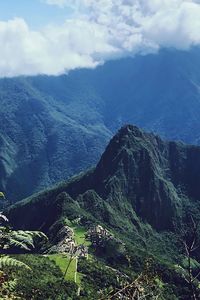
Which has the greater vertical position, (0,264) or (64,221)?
(0,264)

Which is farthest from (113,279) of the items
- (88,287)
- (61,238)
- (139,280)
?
(139,280)

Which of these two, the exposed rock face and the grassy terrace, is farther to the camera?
the exposed rock face

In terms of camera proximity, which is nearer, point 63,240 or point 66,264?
point 66,264

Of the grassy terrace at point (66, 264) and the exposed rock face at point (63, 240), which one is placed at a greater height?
the exposed rock face at point (63, 240)

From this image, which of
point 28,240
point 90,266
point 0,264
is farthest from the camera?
point 90,266

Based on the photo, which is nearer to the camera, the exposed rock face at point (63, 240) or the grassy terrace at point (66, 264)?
the grassy terrace at point (66, 264)

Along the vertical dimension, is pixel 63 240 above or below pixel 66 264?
above

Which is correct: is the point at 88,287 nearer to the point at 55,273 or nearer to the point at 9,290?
the point at 55,273

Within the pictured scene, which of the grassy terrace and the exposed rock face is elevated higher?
the exposed rock face

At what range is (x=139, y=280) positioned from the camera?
14711 mm

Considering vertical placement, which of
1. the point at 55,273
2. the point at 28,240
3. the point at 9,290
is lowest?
the point at 55,273

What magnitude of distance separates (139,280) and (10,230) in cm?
328

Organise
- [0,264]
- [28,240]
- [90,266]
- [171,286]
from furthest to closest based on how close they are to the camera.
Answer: [171,286], [90,266], [28,240], [0,264]

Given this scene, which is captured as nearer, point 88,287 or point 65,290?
point 65,290
